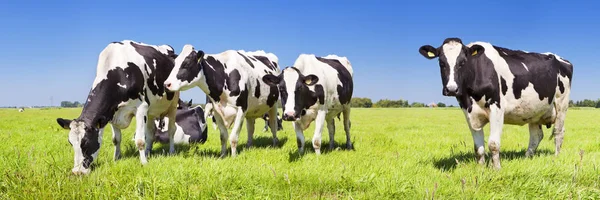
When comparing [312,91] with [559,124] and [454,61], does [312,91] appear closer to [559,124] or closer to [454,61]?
[454,61]

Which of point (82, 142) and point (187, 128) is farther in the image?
point (187, 128)

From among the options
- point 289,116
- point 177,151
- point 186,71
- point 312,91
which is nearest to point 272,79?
point 312,91

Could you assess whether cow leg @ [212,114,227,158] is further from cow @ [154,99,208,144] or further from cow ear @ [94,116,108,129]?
cow @ [154,99,208,144]

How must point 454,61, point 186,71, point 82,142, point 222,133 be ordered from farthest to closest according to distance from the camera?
point 222,133 → point 186,71 → point 82,142 → point 454,61

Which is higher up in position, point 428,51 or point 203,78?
point 428,51

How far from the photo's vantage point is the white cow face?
588cm

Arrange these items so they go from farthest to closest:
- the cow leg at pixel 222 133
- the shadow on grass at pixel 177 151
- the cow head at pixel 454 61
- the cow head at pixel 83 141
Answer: the shadow on grass at pixel 177 151
the cow leg at pixel 222 133
the cow head at pixel 83 141
the cow head at pixel 454 61

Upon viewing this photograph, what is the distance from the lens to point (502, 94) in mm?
6242

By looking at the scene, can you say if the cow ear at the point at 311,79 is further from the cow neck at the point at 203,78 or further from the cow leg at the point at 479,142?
the cow leg at the point at 479,142

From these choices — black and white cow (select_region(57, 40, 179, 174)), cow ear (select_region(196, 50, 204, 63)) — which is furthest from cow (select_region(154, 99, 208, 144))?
cow ear (select_region(196, 50, 204, 63))

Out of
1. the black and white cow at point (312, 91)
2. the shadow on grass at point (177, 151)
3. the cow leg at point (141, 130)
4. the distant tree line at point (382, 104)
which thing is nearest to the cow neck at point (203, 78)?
the cow leg at point (141, 130)

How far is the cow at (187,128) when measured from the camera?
1107 centimetres

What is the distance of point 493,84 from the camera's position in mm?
6082

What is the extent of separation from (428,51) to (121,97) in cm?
529
